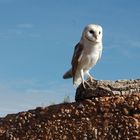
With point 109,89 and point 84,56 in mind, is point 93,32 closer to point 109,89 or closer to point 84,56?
point 84,56

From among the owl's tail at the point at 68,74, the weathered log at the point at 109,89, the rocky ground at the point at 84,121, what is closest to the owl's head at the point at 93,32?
the owl's tail at the point at 68,74

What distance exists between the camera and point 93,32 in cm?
480

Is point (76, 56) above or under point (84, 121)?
above

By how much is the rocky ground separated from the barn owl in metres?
2.39

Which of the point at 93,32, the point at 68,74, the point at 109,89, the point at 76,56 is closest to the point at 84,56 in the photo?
the point at 76,56

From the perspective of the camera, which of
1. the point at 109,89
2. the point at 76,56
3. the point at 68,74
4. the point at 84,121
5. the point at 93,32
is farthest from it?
the point at 68,74

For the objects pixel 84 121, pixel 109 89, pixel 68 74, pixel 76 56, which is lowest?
pixel 84 121

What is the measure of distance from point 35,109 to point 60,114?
0.24 meters

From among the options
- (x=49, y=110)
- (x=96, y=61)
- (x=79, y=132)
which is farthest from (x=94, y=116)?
(x=96, y=61)

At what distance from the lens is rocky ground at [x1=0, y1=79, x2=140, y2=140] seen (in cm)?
237

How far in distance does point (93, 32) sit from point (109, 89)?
2.16 meters

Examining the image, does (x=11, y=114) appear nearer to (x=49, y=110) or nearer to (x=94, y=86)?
(x=49, y=110)

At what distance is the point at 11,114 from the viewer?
282cm

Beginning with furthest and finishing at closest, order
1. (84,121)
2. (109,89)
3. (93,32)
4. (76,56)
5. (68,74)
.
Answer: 1. (68,74)
2. (76,56)
3. (93,32)
4. (109,89)
5. (84,121)
